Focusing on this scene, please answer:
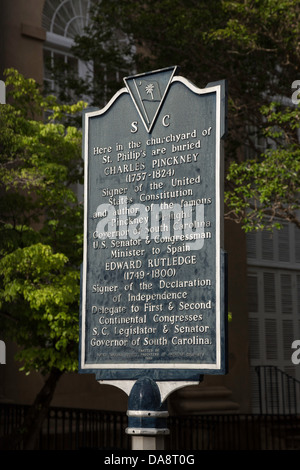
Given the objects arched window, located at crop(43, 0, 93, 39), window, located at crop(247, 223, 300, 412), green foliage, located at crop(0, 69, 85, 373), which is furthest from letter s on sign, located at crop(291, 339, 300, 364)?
green foliage, located at crop(0, 69, 85, 373)

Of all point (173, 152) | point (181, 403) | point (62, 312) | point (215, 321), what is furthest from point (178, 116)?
point (181, 403)

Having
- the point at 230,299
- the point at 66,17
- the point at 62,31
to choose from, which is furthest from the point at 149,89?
the point at 230,299

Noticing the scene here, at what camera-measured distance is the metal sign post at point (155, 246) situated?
277 inches

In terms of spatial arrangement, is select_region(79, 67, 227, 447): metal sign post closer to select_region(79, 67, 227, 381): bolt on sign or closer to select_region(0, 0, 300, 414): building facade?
select_region(79, 67, 227, 381): bolt on sign

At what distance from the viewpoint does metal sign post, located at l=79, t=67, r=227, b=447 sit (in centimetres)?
704

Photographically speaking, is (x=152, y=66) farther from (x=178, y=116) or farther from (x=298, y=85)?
(x=178, y=116)

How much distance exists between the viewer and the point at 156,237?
24.0 feet

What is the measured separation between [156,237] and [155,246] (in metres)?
0.09

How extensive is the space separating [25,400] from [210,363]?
10350 millimetres

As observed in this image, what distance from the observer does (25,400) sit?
16.4m

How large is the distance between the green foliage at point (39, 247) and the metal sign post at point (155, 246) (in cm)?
335

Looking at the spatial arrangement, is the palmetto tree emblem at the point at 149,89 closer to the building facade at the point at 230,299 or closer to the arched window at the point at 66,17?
the building facade at the point at 230,299

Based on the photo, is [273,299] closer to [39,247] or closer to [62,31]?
[62,31]

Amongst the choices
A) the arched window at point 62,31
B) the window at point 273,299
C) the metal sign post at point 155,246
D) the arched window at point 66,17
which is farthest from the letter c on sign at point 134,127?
the window at point 273,299
